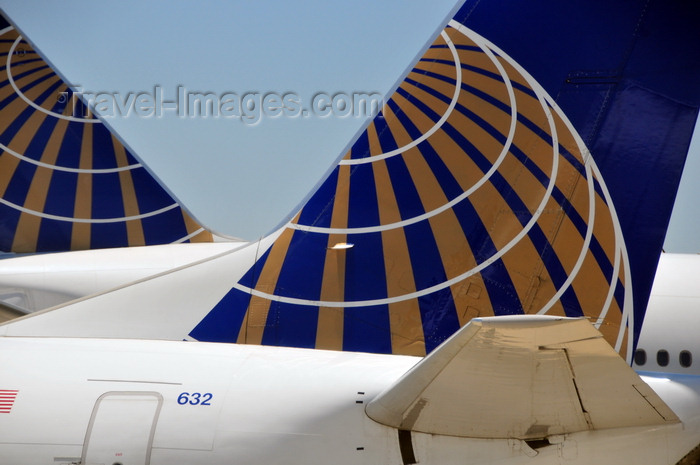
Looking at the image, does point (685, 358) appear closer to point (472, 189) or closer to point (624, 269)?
point (624, 269)

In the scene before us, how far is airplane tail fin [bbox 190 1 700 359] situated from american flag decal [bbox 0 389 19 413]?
3.97 ft

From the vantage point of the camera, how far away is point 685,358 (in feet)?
22.3

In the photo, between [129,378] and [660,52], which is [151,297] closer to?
[129,378]

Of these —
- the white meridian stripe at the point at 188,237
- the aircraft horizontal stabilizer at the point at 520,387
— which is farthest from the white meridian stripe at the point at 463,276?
the white meridian stripe at the point at 188,237

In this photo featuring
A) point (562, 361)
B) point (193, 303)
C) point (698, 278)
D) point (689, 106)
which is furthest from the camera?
point (698, 278)


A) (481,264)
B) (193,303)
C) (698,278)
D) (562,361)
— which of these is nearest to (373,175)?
(481,264)

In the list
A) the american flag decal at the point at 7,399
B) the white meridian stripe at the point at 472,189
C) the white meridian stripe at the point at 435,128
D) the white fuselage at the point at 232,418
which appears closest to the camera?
the white fuselage at the point at 232,418

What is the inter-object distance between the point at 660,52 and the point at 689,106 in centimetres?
41

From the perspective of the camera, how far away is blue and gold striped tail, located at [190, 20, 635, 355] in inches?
208

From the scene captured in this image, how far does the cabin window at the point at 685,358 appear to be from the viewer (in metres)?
6.79

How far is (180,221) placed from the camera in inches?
445

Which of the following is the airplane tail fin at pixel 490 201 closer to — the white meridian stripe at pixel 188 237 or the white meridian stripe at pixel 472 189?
the white meridian stripe at pixel 472 189

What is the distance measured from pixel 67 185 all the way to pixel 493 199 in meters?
7.64

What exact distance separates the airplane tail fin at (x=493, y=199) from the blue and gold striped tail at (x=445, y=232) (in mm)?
10
